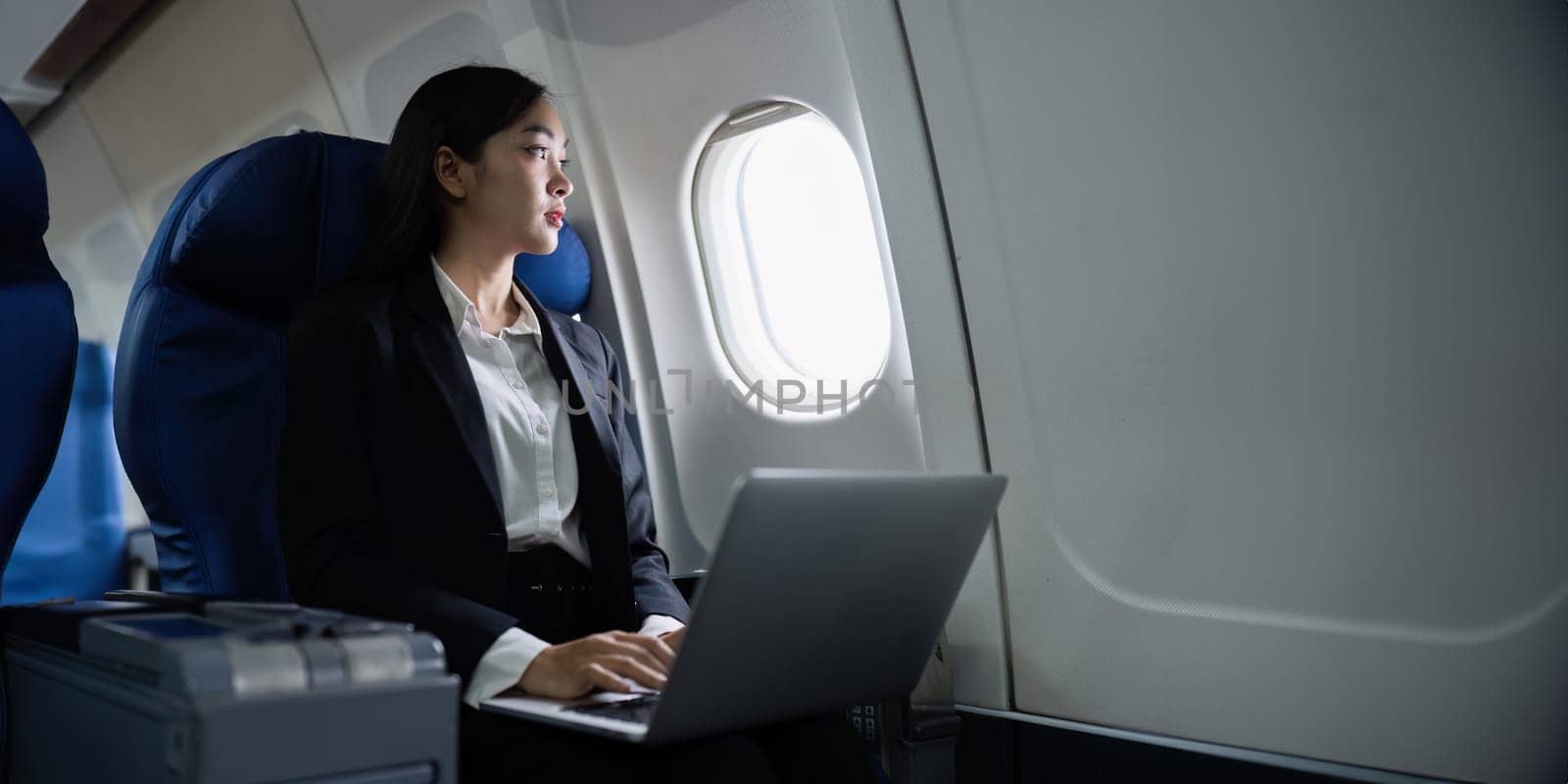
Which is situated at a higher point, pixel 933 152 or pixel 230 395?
pixel 933 152

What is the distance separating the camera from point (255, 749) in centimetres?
94

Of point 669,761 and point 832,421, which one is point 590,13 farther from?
point 669,761

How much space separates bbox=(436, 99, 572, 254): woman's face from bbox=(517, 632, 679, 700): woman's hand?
79 cm

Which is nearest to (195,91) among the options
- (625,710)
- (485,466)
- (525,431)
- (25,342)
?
(25,342)

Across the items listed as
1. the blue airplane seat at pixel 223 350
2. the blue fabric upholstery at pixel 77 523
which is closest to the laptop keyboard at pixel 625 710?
A: the blue airplane seat at pixel 223 350

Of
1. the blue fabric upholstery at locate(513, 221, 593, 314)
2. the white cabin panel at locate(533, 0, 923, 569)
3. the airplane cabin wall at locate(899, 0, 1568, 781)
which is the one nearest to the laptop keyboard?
the airplane cabin wall at locate(899, 0, 1568, 781)

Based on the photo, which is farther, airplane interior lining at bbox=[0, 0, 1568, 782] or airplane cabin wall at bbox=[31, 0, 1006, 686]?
airplane cabin wall at bbox=[31, 0, 1006, 686]

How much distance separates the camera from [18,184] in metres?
1.62

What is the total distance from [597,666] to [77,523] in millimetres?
2694

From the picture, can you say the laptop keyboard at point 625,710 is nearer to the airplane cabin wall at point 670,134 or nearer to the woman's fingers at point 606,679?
the woman's fingers at point 606,679

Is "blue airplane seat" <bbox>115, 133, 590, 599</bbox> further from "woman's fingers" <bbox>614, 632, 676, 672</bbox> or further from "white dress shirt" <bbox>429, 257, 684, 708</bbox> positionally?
"woman's fingers" <bbox>614, 632, 676, 672</bbox>

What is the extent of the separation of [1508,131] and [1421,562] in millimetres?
539

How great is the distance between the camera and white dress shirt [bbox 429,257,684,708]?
5.74 ft

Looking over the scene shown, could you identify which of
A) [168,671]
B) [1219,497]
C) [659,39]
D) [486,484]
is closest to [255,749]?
[168,671]
